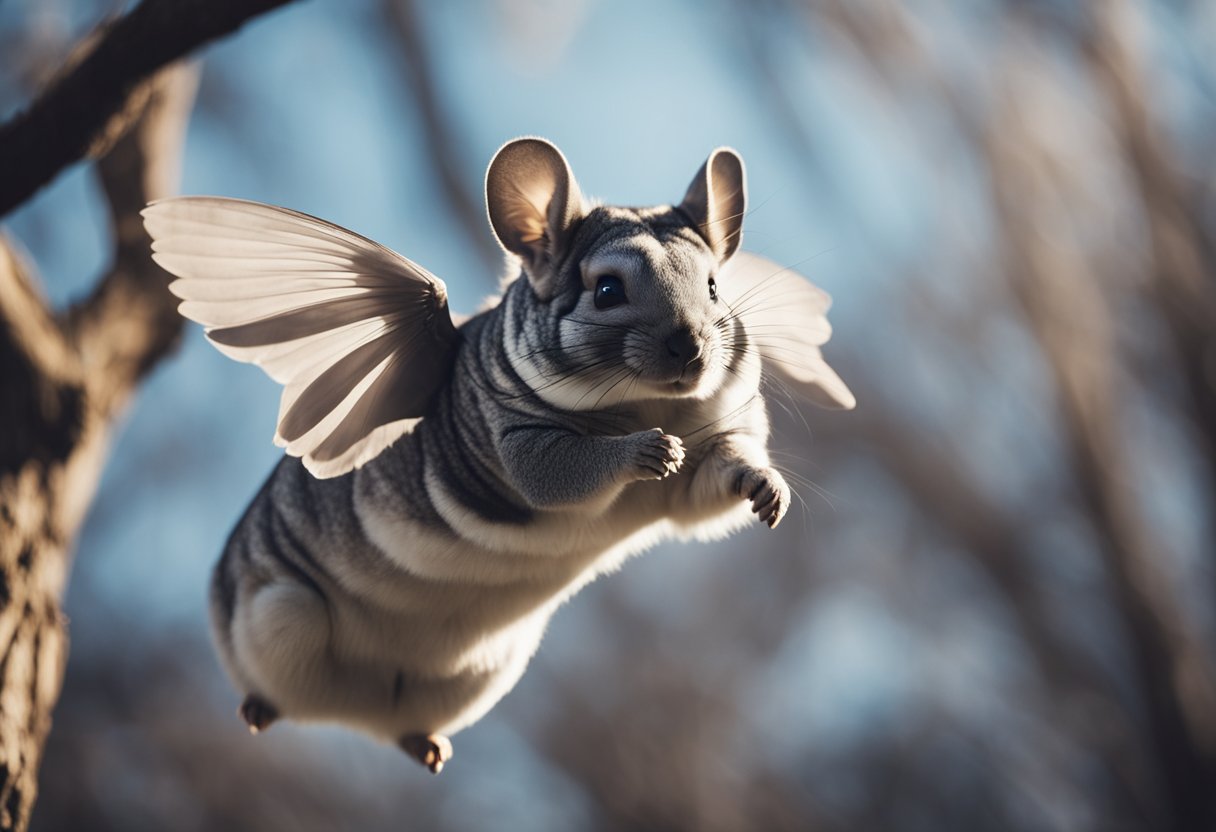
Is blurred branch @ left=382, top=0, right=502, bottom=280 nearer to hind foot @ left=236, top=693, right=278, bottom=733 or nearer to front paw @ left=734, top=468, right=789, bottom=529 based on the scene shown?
hind foot @ left=236, top=693, right=278, bottom=733

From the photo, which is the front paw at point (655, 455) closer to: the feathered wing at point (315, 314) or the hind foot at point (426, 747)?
the feathered wing at point (315, 314)

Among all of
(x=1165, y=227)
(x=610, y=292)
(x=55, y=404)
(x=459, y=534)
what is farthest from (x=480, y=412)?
(x=1165, y=227)

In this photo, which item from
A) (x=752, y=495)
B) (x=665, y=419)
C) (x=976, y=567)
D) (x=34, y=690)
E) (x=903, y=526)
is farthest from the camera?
(x=903, y=526)

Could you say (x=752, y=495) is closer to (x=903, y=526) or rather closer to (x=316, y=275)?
(x=316, y=275)

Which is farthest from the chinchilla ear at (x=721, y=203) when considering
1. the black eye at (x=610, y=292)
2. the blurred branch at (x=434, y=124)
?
the blurred branch at (x=434, y=124)

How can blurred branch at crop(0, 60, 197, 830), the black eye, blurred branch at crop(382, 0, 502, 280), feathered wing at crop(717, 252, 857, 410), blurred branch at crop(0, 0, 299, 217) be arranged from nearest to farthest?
the black eye → feathered wing at crop(717, 252, 857, 410) → blurred branch at crop(0, 0, 299, 217) → blurred branch at crop(0, 60, 197, 830) → blurred branch at crop(382, 0, 502, 280)

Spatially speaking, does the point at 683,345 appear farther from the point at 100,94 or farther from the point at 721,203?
the point at 100,94

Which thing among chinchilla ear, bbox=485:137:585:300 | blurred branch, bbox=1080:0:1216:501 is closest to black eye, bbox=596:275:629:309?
chinchilla ear, bbox=485:137:585:300

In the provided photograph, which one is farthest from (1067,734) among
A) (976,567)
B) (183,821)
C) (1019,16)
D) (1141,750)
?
(183,821)
